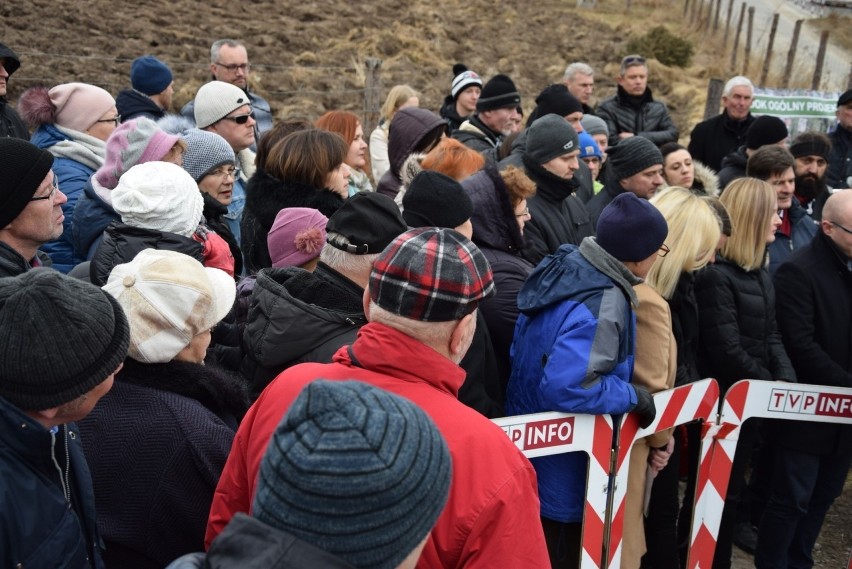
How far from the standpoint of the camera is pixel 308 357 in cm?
266

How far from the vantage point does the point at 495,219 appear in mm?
3898

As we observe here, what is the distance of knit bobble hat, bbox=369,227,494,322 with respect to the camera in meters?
1.97

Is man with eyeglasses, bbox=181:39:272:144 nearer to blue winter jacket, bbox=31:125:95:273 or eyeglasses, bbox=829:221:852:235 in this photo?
blue winter jacket, bbox=31:125:95:273

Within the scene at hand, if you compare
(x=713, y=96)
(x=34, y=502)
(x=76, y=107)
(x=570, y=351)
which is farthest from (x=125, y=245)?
(x=713, y=96)

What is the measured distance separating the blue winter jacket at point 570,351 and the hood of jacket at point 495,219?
1.55ft

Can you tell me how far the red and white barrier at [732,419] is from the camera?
402 cm

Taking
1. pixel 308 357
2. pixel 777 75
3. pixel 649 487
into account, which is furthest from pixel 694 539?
pixel 777 75

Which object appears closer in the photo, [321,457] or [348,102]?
[321,457]

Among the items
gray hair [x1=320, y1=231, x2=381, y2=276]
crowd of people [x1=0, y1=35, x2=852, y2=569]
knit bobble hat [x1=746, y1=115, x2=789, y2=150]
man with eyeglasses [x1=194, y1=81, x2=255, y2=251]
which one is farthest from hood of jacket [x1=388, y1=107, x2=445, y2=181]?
knit bobble hat [x1=746, y1=115, x2=789, y2=150]

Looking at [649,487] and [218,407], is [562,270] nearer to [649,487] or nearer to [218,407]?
[649,487]

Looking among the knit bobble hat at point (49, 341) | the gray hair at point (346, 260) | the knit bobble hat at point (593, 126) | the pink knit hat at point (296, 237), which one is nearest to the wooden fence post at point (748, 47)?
the knit bobble hat at point (593, 126)

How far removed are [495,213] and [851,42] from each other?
27.3m

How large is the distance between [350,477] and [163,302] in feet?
4.44

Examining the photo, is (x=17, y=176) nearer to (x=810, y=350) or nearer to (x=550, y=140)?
(x=550, y=140)
